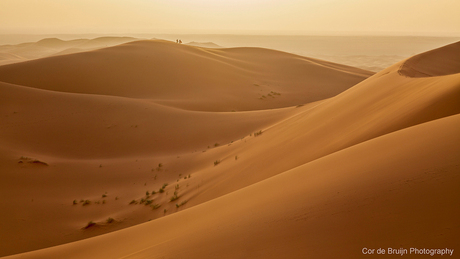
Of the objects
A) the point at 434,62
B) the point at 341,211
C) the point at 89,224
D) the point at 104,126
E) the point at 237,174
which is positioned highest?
the point at 434,62

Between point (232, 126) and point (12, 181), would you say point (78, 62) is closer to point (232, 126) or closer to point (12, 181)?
point (232, 126)

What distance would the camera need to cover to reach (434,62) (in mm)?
8758

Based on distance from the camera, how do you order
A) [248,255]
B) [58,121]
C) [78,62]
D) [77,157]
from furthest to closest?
[78,62]
[58,121]
[77,157]
[248,255]

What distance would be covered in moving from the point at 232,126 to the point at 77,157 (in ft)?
18.9

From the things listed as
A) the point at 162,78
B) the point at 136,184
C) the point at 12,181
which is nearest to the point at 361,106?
the point at 136,184

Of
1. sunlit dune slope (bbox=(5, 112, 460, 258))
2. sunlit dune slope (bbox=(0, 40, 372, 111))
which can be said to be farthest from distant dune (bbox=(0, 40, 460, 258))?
sunlit dune slope (bbox=(0, 40, 372, 111))

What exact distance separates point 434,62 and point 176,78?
20.4 meters

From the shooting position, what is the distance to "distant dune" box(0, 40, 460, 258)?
247cm

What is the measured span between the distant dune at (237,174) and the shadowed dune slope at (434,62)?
62mm

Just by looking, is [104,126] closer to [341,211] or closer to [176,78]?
[341,211]

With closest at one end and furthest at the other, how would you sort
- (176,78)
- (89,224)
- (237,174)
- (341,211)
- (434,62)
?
(341,211)
(89,224)
(237,174)
(434,62)
(176,78)

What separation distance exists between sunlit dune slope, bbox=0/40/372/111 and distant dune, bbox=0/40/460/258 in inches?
227

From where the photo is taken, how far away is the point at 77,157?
414 inches

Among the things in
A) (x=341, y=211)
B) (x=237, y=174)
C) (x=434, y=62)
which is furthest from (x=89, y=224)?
(x=434, y=62)
